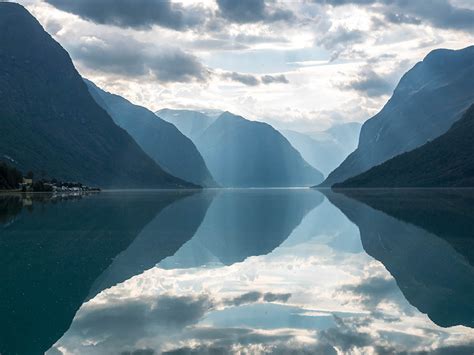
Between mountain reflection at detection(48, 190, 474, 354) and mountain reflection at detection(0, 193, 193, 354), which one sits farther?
mountain reflection at detection(0, 193, 193, 354)

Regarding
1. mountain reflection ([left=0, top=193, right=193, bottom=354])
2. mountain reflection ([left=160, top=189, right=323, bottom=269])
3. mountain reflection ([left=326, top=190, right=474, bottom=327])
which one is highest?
mountain reflection ([left=326, top=190, right=474, bottom=327])

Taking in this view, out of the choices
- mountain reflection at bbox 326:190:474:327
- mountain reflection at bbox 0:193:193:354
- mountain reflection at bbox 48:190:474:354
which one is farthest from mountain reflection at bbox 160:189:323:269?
mountain reflection at bbox 326:190:474:327

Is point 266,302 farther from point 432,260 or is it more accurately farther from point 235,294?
point 432,260

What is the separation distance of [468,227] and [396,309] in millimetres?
37883

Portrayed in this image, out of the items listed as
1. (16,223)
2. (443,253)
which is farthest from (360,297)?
(16,223)

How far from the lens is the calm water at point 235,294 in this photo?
66.8 feet

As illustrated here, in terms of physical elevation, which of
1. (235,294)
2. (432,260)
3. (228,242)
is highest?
(432,260)

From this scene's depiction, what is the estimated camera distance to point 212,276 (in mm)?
34188

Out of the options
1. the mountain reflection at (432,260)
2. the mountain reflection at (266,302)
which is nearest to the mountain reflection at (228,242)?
the mountain reflection at (266,302)

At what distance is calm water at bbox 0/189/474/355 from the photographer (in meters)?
20.4

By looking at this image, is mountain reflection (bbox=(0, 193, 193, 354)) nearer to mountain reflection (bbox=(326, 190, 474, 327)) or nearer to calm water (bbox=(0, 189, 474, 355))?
calm water (bbox=(0, 189, 474, 355))

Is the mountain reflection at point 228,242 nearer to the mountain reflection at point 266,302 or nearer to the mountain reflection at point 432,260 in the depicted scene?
the mountain reflection at point 266,302

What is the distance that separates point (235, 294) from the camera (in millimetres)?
28578

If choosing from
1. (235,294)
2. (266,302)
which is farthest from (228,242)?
(266,302)
